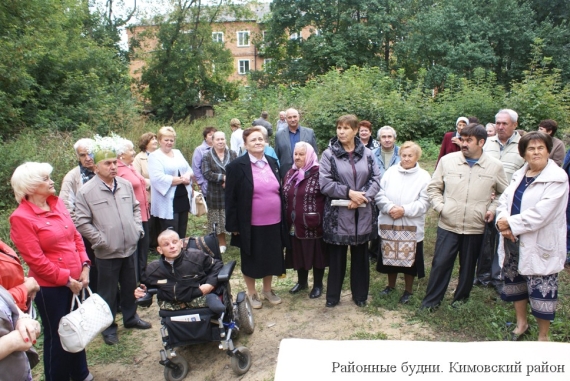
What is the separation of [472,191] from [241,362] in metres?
2.72

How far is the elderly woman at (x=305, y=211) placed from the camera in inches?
185

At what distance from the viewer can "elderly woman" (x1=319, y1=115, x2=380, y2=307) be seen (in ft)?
14.6

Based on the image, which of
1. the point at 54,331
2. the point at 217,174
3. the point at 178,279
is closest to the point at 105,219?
the point at 178,279

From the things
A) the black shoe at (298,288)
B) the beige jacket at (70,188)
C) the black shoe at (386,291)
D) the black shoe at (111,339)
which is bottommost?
the black shoe at (111,339)

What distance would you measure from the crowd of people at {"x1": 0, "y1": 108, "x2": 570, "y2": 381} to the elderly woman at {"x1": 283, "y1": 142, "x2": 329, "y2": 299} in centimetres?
1

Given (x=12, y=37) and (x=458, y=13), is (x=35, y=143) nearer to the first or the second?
(x=12, y=37)

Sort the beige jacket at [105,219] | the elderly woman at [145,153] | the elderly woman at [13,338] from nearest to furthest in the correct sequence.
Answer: the elderly woman at [13,338]
the beige jacket at [105,219]
the elderly woman at [145,153]

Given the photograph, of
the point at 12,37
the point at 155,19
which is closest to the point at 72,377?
the point at 12,37

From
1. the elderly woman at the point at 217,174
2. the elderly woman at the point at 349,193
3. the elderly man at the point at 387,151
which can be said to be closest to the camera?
the elderly woman at the point at 349,193

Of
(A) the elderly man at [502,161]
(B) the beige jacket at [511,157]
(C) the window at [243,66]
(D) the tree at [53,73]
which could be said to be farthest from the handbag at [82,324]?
(C) the window at [243,66]

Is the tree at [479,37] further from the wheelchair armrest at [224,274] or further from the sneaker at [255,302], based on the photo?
the wheelchair armrest at [224,274]

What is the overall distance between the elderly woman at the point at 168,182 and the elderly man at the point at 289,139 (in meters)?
1.80

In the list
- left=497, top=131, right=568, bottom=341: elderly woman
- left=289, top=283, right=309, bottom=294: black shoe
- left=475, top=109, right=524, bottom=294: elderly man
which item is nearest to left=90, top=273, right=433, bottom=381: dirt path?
left=289, top=283, right=309, bottom=294: black shoe

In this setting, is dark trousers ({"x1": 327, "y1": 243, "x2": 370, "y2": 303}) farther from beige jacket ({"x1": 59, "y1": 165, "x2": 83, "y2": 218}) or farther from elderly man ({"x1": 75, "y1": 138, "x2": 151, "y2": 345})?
beige jacket ({"x1": 59, "y1": 165, "x2": 83, "y2": 218})
